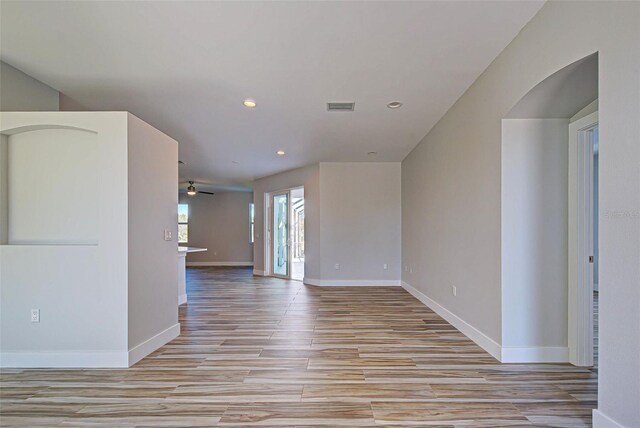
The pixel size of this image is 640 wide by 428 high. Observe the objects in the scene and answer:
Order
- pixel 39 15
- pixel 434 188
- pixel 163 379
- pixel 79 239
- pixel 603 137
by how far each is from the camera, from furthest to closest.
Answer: pixel 434 188
pixel 79 239
pixel 163 379
pixel 39 15
pixel 603 137

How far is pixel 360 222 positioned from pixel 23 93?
536 centimetres

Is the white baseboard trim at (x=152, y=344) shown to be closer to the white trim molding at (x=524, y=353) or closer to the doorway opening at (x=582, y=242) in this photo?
the white trim molding at (x=524, y=353)

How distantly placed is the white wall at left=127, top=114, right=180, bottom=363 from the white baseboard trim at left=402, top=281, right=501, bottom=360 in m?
3.23

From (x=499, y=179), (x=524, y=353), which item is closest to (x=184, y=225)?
(x=499, y=179)

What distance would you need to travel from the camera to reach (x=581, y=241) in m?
2.56

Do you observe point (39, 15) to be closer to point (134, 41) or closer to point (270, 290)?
point (134, 41)

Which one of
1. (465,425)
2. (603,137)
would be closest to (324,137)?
(603,137)

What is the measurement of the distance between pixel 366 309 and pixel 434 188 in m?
2.04

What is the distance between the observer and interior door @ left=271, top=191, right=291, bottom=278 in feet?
25.6

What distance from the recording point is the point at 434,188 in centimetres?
446

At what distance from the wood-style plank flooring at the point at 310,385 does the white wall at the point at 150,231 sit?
0.34m

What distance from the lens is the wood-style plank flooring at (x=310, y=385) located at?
1.96 m

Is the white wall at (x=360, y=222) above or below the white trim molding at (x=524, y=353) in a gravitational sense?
above

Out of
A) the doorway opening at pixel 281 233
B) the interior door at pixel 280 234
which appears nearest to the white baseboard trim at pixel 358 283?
the doorway opening at pixel 281 233
